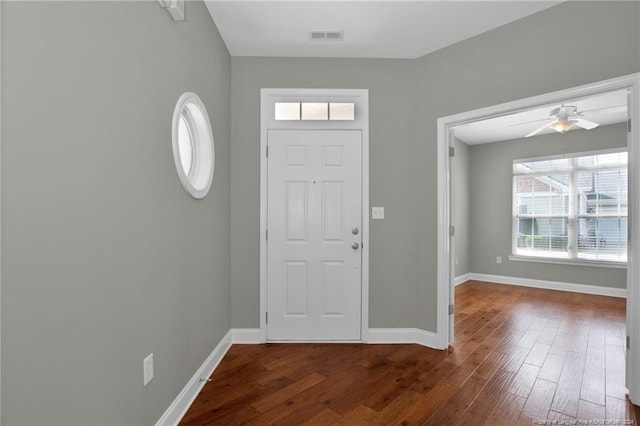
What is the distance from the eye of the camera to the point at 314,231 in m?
2.89

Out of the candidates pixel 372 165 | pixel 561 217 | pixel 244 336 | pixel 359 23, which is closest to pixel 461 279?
pixel 561 217

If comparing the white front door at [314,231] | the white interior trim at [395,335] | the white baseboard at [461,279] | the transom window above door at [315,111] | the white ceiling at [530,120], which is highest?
the white ceiling at [530,120]

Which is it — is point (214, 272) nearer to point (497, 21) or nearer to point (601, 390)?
point (601, 390)

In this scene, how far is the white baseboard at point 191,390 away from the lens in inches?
66.3

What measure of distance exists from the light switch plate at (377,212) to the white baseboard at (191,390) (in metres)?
1.82

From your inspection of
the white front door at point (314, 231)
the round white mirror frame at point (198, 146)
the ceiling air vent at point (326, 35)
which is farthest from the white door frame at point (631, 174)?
the round white mirror frame at point (198, 146)

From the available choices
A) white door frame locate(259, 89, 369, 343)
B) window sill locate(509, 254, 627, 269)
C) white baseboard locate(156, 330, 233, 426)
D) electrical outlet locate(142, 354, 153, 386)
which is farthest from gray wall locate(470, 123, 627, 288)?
electrical outlet locate(142, 354, 153, 386)

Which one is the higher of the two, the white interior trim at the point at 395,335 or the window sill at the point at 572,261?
the window sill at the point at 572,261

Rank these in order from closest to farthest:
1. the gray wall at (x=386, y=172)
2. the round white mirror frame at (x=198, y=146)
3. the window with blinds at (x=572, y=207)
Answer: the round white mirror frame at (x=198, y=146)
the gray wall at (x=386, y=172)
the window with blinds at (x=572, y=207)

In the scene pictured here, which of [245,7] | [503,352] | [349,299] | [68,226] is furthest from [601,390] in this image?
[245,7]

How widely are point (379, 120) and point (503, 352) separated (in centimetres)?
245

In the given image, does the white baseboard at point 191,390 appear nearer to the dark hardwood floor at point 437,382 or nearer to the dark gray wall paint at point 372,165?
the dark hardwood floor at point 437,382

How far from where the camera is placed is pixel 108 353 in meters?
1.23

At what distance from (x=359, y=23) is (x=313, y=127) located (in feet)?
3.11
